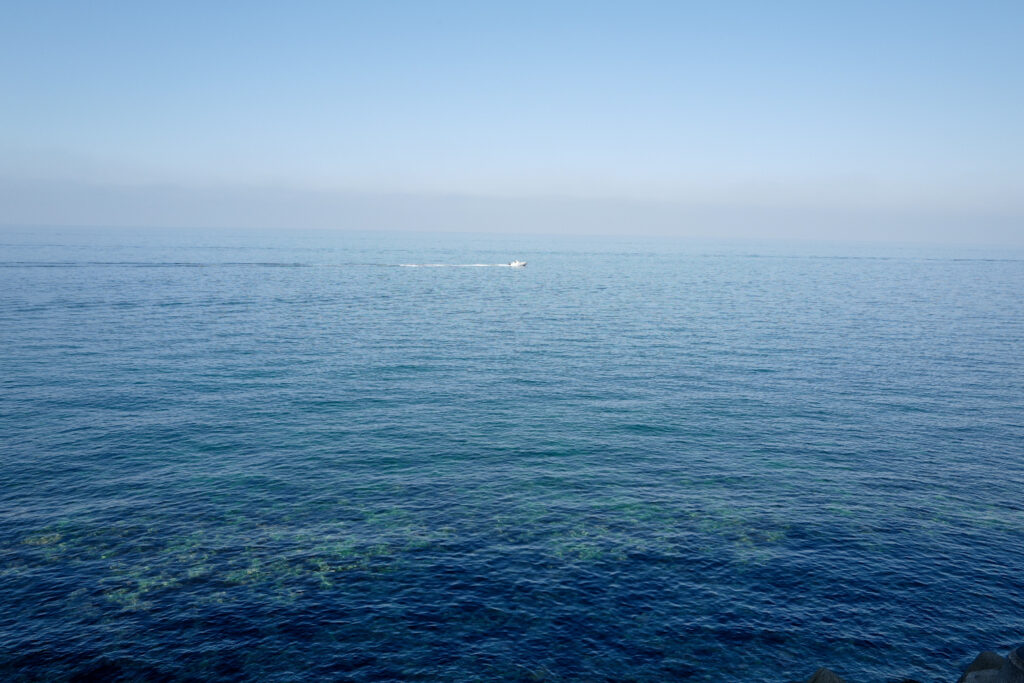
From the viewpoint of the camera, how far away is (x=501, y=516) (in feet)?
205

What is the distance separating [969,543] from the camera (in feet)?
190

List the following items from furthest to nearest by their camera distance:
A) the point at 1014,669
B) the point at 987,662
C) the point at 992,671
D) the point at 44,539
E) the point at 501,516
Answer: the point at 501,516 → the point at 44,539 → the point at 987,662 → the point at 992,671 → the point at 1014,669

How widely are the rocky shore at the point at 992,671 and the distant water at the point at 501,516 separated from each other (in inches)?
189

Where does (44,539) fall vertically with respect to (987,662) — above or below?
below

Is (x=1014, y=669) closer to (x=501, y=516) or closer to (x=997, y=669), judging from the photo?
(x=997, y=669)

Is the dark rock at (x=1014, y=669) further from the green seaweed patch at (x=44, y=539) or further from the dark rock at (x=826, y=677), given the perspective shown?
the green seaweed patch at (x=44, y=539)

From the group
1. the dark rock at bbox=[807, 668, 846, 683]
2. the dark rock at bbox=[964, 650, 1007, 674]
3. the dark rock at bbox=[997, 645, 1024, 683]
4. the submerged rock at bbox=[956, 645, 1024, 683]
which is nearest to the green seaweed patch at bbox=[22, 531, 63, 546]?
the dark rock at bbox=[807, 668, 846, 683]

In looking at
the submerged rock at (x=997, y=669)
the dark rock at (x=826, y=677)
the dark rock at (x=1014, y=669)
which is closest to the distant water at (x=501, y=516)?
the submerged rock at (x=997, y=669)

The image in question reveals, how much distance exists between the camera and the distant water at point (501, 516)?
43.9 meters

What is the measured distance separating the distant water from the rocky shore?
4808 mm

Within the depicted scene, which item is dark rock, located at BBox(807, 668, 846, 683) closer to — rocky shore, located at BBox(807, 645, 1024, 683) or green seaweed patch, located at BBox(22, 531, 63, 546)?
rocky shore, located at BBox(807, 645, 1024, 683)

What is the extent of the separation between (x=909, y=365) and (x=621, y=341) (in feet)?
179

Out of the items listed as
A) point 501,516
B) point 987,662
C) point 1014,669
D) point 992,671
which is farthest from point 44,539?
point 987,662

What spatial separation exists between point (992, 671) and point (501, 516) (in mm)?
38237
